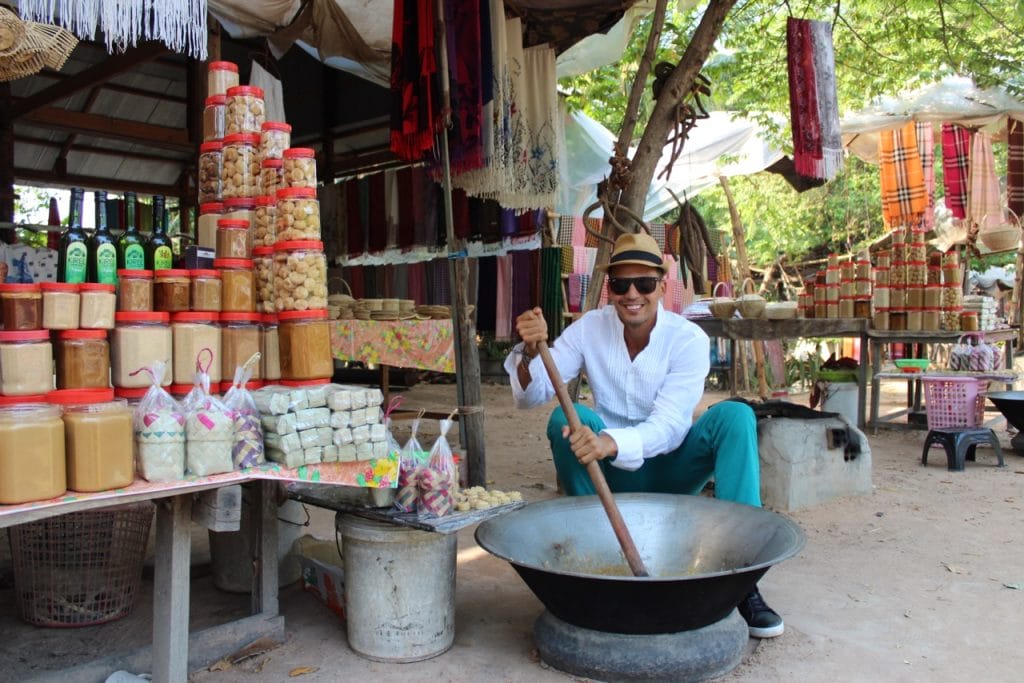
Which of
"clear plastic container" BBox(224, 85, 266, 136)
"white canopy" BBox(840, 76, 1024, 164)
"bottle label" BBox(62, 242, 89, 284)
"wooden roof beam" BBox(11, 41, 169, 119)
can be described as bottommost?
"bottle label" BBox(62, 242, 89, 284)

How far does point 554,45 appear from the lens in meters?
5.35

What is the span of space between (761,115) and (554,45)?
462 cm

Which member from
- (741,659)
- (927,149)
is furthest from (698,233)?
(927,149)

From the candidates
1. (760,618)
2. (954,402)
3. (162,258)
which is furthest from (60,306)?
(954,402)

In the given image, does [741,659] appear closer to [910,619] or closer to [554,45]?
[910,619]

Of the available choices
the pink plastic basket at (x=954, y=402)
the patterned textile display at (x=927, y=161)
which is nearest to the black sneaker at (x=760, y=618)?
the pink plastic basket at (x=954, y=402)

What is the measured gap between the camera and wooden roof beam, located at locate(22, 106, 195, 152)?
7.05m

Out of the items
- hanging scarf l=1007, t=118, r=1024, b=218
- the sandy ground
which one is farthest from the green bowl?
hanging scarf l=1007, t=118, r=1024, b=218

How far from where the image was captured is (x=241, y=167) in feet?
8.82

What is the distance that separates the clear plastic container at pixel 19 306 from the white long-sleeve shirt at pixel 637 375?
152cm

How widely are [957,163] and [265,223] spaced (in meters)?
9.56

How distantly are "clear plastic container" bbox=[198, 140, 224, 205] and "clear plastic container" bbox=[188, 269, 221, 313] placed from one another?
476 mm

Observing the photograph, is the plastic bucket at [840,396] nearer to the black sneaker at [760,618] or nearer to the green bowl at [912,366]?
the green bowl at [912,366]

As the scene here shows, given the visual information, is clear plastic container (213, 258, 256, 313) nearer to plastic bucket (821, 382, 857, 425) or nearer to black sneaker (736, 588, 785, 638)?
black sneaker (736, 588, 785, 638)
